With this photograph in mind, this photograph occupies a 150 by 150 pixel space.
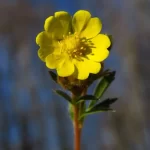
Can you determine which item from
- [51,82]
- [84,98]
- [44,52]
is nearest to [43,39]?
[44,52]

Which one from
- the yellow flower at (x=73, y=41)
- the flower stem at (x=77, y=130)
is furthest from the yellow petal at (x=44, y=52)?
the flower stem at (x=77, y=130)

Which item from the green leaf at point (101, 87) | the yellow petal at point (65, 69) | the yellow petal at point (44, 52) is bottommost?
the green leaf at point (101, 87)

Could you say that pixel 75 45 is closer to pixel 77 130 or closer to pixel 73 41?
pixel 73 41

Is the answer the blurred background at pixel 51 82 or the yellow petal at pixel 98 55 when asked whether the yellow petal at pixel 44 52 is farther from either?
the blurred background at pixel 51 82

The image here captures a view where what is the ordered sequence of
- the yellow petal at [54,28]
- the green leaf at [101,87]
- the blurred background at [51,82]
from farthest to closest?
the blurred background at [51,82], the green leaf at [101,87], the yellow petal at [54,28]

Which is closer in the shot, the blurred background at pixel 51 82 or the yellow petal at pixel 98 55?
the yellow petal at pixel 98 55

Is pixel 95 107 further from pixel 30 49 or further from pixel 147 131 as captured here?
pixel 30 49

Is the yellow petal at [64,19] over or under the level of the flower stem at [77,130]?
over
